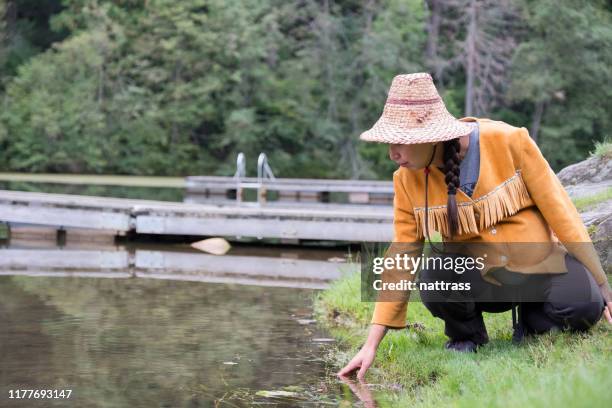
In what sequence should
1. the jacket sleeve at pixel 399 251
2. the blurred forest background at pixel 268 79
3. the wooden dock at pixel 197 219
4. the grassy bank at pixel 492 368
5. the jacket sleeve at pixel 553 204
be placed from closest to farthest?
the grassy bank at pixel 492 368, the jacket sleeve at pixel 553 204, the jacket sleeve at pixel 399 251, the wooden dock at pixel 197 219, the blurred forest background at pixel 268 79

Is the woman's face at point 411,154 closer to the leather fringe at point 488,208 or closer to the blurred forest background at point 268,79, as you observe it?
the leather fringe at point 488,208

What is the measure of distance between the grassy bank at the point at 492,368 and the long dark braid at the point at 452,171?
62 centimetres

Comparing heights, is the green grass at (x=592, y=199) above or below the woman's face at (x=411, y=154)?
below

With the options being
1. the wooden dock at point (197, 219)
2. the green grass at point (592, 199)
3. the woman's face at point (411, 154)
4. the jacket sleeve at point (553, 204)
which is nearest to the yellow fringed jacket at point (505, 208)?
the jacket sleeve at point (553, 204)

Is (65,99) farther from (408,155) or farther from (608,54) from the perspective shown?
(408,155)

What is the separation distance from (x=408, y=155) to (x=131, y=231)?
866 cm

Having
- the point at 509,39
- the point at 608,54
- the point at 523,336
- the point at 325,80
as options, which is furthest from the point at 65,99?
the point at 523,336

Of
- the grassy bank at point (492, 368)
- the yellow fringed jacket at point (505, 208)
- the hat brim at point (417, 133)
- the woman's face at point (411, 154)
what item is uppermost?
the hat brim at point (417, 133)

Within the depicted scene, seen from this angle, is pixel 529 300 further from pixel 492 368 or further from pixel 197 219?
pixel 197 219

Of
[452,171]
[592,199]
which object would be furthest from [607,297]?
[592,199]

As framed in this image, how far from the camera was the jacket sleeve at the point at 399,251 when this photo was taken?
3.87m

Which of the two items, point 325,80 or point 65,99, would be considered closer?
point 65,99

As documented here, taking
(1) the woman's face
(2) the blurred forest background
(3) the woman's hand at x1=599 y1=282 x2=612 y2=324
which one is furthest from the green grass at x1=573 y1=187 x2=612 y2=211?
(2) the blurred forest background

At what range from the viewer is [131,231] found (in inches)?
468
